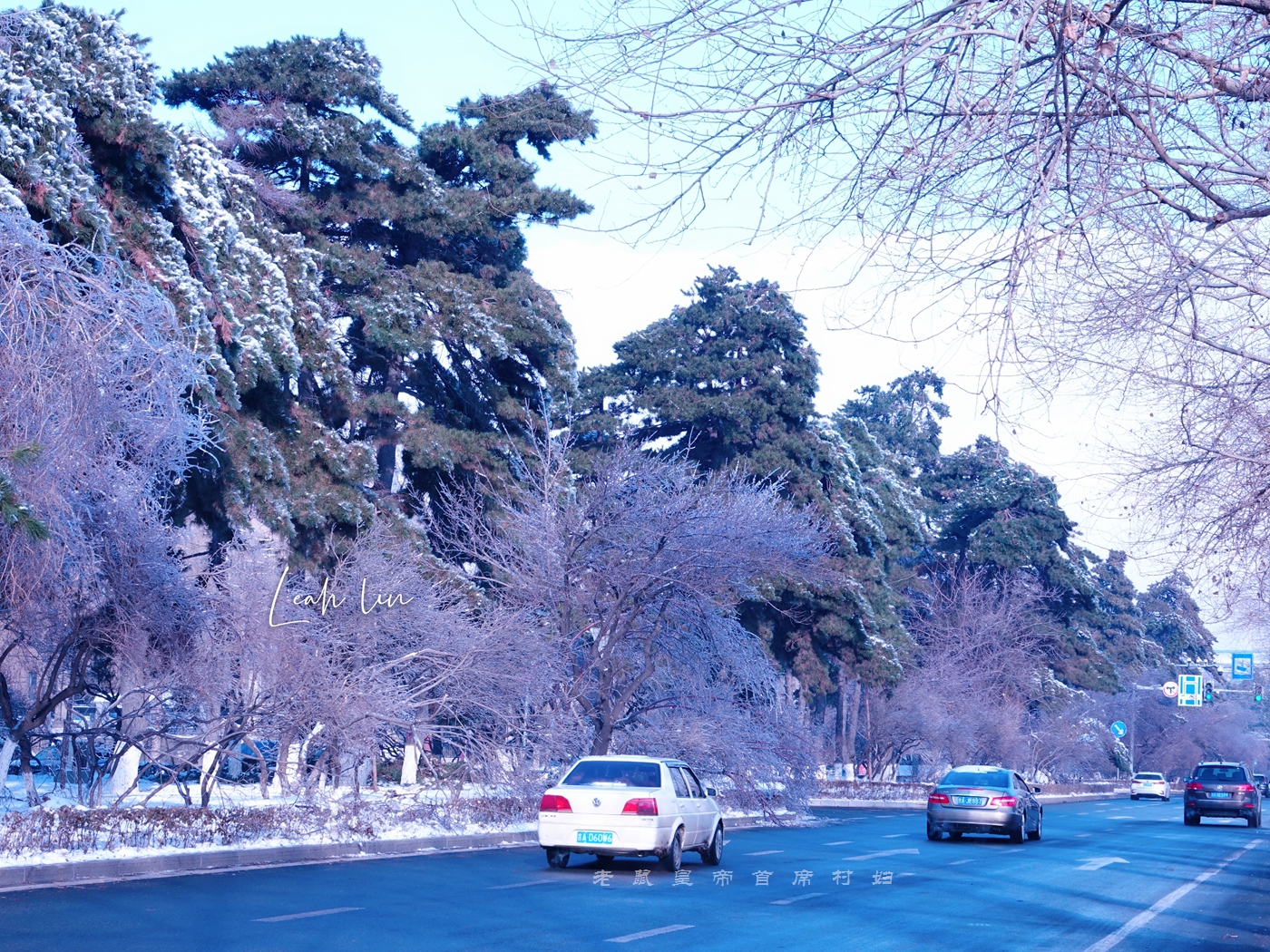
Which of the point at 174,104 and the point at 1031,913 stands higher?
the point at 174,104

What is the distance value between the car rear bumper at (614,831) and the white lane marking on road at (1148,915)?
19.7 ft

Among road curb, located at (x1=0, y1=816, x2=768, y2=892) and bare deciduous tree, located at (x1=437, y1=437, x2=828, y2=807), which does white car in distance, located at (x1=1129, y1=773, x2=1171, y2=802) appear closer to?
bare deciduous tree, located at (x1=437, y1=437, x2=828, y2=807)

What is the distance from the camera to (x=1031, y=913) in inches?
578

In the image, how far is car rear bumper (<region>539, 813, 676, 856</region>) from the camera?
17531mm

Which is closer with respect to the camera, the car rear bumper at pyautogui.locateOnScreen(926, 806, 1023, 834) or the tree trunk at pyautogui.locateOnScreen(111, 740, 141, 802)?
the tree trunk at pyautogui.locateOnScreen(111, 740, 141, 802)

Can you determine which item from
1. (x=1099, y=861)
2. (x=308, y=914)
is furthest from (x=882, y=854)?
(x=308, y=914)

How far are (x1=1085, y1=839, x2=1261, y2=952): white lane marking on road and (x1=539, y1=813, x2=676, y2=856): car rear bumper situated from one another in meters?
5.99

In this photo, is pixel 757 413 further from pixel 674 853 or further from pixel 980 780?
pixel 674 853

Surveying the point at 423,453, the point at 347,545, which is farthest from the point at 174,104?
the point at 347,545

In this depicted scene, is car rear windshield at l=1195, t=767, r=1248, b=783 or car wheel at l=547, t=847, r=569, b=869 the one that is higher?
car rear windshield at l=1195, t=767, r=1248, b=783

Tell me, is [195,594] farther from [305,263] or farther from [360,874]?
[305,263]

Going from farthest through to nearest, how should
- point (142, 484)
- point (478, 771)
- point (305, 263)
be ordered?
point (305, 263) < point (478, 771) < point (142, 484)

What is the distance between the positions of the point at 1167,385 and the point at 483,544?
18.3 metres

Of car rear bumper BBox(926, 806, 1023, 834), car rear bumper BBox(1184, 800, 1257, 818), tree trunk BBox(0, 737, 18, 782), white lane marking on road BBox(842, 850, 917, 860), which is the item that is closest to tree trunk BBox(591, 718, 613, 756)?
white lane marking on road BBox(842, 850, 917, 860)
